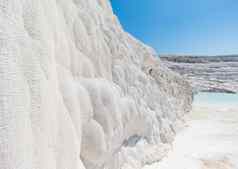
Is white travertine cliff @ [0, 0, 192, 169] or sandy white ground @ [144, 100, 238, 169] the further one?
sandy white ground @ [144, 100, 238, 169]

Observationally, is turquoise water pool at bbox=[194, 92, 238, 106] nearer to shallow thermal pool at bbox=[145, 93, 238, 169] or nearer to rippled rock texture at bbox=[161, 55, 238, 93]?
rippled rock texture at bbox=[161, 55, 238, 93]

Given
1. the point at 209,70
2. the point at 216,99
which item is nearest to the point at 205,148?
the point at 216,99

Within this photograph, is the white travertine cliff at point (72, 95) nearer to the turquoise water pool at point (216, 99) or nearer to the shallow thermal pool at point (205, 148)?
the shallow thermal pool at point (205, 148)

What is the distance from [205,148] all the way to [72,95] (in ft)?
8.50

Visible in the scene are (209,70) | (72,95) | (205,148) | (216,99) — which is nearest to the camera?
(72,95)

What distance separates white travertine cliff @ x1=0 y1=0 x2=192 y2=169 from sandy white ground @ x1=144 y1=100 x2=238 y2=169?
20 centimetres

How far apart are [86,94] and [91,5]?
1272 mm

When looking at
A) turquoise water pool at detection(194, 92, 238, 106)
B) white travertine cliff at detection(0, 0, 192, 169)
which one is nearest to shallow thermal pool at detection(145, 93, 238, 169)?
white travertine cliff at detection(0, 0, 192, 169)

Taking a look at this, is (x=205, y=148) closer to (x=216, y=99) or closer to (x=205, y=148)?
(x=205, y=148)

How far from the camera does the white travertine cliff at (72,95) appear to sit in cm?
83

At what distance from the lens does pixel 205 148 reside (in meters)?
3.35

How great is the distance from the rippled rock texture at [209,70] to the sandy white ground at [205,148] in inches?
450

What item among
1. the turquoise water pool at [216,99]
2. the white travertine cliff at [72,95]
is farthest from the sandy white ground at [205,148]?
the turquoise water pool at [216,99]

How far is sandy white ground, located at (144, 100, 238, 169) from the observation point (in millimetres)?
2736
